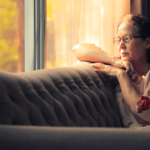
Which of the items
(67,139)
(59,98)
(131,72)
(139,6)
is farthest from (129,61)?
(139,6)

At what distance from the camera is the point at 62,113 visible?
1174 mm

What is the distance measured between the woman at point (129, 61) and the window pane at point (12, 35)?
510 millimetres

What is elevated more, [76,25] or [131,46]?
[76,25]

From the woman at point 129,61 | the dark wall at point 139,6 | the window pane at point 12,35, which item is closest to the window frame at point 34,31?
the window pane at point 12,35

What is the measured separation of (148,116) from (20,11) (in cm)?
127

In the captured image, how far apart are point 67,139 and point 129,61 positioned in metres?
1.17

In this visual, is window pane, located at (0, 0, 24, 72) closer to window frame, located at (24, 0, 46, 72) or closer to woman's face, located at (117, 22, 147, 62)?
window frame, located at (24, 0, 46, 72)

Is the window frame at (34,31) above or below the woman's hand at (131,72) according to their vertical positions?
above

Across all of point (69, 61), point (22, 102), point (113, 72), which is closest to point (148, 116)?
point (113, 72)

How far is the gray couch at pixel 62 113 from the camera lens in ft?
2.10

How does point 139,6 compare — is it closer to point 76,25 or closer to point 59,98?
point 76,25

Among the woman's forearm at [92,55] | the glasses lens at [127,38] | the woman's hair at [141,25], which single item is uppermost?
the woman's hair at [141,25]

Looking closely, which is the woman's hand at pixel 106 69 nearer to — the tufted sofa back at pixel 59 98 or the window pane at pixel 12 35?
the tufted sofa back at pixel 59 98

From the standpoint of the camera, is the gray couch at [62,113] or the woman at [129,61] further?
the woman at [129,61]
